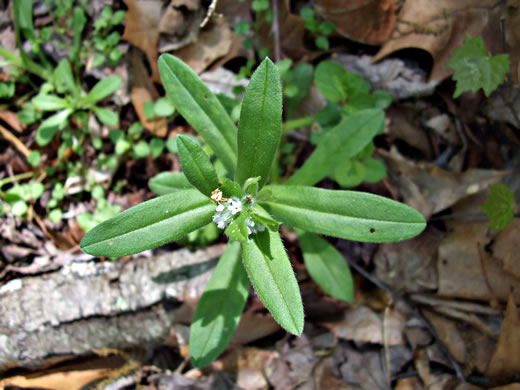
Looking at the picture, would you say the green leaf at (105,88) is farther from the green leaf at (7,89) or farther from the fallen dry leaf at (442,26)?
the fallen dry leaf at (442,26)

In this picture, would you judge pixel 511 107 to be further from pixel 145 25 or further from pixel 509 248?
pixel 145 25

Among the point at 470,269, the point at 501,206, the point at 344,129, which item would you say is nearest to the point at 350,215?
the point at 344,129

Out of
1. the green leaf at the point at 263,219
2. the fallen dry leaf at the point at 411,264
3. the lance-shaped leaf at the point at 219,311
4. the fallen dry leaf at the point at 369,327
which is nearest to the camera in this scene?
the green leaf at the point at 263,219

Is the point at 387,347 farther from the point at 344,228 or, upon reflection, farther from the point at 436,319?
the point at 344,228

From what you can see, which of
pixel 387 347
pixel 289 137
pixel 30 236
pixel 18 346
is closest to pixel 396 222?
pixel 387 347

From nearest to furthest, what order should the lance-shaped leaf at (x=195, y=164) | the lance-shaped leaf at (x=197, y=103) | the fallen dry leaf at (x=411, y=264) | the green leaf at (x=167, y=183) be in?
1. the lance-shaped leaf at (x=195, y=164)
2. the lance-shaped leaf at (x=197, y=103)
3. the green leaf at (x=167, y=183)
4. the fallen dry leaf at (x=411, y=264)

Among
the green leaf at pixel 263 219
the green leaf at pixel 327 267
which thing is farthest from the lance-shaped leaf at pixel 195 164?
the green leaf at pixel 327 267

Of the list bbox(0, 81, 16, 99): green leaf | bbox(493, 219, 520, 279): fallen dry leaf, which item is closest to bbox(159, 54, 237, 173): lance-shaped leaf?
bbox(0, 81, 16, 99): green leaf
